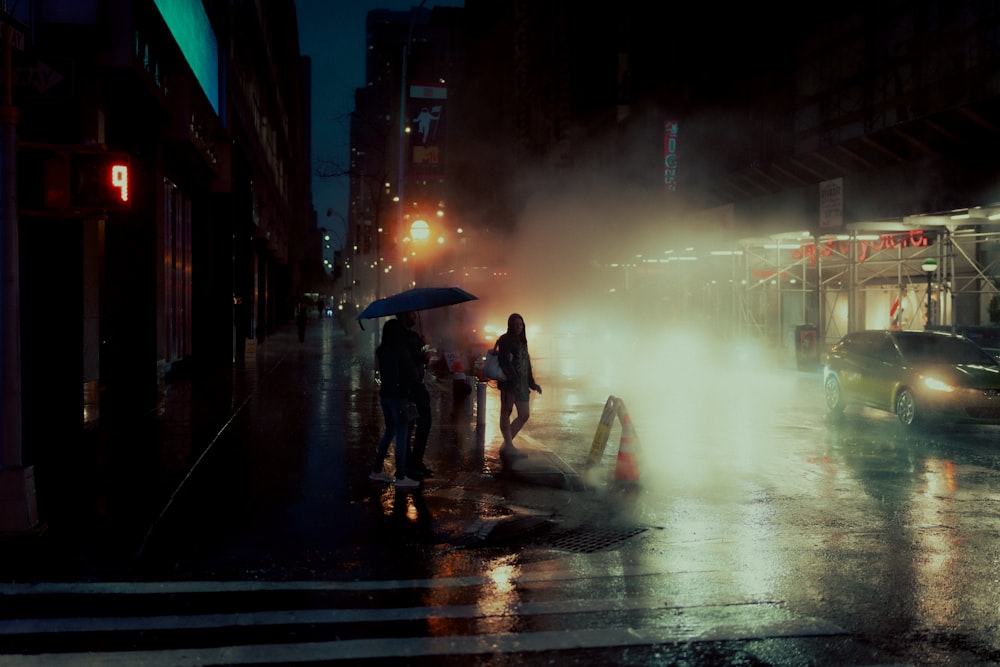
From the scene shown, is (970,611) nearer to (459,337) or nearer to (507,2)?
(459,337)

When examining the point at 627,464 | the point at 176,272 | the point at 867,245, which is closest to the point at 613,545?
the point at 627,464

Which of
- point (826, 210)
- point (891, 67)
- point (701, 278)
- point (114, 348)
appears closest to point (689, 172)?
point (701, 278)

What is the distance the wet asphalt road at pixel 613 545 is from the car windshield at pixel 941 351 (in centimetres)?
122

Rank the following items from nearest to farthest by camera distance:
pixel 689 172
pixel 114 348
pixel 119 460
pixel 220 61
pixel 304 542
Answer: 1. pixel 304 542
2. pixel 119 460
3. pixel 114 348
4. pixel 220 61
5. pixel 689 172

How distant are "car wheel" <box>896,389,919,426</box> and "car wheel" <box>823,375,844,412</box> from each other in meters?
1.55

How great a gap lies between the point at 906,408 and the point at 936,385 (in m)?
0.63

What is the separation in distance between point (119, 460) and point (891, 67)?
81.2 feet

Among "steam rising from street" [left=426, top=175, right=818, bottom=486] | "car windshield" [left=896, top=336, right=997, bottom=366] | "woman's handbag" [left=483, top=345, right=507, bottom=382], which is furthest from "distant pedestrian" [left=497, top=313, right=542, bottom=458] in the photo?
"car windshield" [left=896, top=336, right=997, bottom=366]

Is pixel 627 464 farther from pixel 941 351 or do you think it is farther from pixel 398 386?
pixel 941 351

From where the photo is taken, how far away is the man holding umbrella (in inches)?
380

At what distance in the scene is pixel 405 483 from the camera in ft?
31.1

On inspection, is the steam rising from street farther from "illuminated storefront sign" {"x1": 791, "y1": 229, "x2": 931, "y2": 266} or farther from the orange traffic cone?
"illuminated storefront sign" {"x1": 791, "y1": 229, "x2": 931, "y2": 266}

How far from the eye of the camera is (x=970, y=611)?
18.1 feet

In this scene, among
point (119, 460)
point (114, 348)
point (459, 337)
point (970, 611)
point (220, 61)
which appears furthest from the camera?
point (459, 337)
